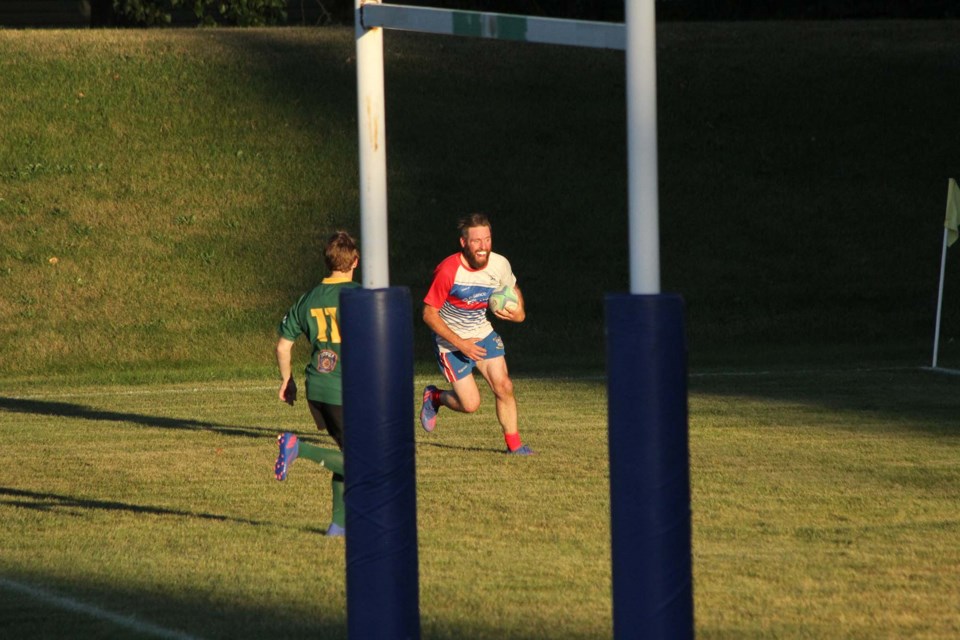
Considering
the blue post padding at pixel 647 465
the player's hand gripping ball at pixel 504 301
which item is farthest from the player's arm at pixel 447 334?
the blue post padding at pixel 647 465

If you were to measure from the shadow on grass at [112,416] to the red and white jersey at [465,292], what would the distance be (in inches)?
110

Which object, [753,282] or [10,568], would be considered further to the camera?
[753,282]

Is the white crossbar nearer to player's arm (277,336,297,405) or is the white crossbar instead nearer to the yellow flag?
player's arm (277,336,297,405)

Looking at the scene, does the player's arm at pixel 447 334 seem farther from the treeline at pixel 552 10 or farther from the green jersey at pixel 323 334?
the treeline at pixel 552 10

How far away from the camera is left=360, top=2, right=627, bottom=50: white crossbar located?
6.04 m

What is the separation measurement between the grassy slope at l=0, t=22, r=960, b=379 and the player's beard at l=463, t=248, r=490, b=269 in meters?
Result: 9.11

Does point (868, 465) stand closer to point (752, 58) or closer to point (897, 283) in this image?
point (897, 283)

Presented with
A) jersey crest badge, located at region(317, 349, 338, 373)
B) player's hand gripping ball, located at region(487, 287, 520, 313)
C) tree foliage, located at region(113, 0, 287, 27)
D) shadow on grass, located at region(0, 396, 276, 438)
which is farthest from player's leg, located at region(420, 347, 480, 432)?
tree foliage, located at region(113, 0, 287, 27)

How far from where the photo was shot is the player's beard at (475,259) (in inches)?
491

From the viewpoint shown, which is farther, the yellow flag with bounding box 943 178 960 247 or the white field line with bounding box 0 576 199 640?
the yellow flag with bounding box 943 178 960 247

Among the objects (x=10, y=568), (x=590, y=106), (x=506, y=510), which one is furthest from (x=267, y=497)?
(x=590, y=106)

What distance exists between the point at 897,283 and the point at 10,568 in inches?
772

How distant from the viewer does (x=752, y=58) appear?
3369cm

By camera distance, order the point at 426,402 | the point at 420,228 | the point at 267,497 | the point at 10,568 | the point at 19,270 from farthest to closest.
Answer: the point at 420,228 < the point at 19,270 < the point at 426,402 < the point at 267,497 < the point at 10,568
